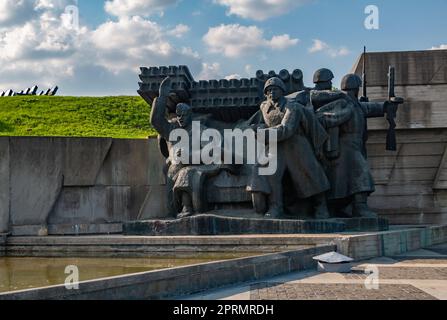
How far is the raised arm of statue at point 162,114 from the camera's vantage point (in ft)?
36.4

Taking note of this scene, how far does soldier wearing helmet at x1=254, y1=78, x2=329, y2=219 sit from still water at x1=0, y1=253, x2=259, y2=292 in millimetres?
2284

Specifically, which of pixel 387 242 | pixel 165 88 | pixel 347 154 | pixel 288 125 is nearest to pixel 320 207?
pixel 347 154

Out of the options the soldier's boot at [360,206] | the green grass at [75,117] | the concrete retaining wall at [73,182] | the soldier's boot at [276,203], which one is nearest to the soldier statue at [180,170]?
the concrete retaining wall at [73,182]

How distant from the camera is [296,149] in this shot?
1037cm

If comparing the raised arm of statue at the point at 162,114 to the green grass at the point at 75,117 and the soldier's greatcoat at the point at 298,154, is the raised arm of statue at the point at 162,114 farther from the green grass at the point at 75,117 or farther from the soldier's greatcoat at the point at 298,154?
the green grass at the point at 75,117

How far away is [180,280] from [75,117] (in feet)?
107

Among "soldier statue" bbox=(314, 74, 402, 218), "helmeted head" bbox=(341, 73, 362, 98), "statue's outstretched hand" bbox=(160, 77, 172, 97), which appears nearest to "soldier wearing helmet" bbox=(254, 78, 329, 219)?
"soldier statue" bbox=(314, 74, 402, 218)

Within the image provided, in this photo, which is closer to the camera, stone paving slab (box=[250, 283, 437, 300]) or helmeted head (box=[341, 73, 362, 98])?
stone paving slab (box=[250, 283, 437, 300])

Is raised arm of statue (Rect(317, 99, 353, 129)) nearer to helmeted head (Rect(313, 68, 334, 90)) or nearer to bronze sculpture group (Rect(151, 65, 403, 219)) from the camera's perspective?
bronze sculpture group (Rect(151, 65, 403, 219))

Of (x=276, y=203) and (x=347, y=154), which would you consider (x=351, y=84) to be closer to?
(x=347, y=154)

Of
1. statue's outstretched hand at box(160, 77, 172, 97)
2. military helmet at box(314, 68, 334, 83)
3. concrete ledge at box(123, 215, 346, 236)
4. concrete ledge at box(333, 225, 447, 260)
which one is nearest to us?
concrete ledge at box(333, 225, 447, 260)

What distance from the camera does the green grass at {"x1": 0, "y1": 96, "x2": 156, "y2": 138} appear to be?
31545 millimetres

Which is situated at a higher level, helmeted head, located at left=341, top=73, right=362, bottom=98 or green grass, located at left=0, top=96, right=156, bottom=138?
green grass, located at left=0, top=96, right=156, bottom=138

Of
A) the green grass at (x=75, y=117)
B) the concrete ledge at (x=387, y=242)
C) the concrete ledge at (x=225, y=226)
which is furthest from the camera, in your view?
the green grass at (x=75, y=117)
